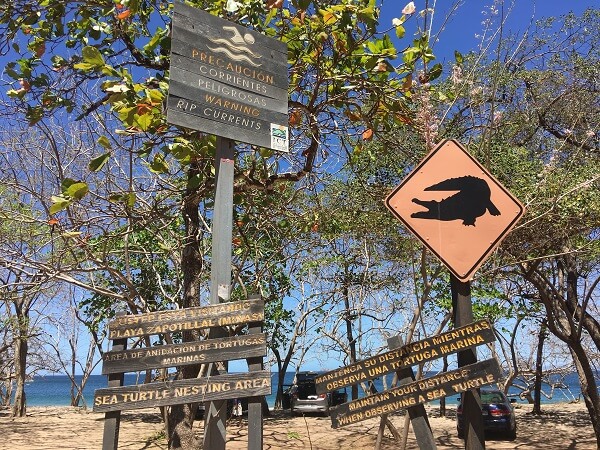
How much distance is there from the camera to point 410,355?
11.6ft

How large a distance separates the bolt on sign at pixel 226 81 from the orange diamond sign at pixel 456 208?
48.6 inches

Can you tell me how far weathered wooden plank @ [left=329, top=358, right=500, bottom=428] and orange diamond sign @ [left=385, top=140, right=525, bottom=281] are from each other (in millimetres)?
538

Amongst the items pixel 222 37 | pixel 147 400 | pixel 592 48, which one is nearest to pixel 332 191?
pixel 592 48

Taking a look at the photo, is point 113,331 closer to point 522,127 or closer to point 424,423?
point 424,423

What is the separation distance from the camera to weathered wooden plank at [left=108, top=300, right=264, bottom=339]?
386 cm

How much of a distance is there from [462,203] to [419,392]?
1173 mm

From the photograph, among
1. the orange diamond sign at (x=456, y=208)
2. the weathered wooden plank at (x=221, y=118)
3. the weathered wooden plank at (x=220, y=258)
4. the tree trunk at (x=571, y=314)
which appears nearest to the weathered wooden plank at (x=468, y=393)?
the orange diamond sign at (x=456, y=208)

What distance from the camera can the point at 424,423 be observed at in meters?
3.57

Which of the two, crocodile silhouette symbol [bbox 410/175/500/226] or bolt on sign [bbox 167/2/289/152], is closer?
crocodile silhouette symbol [bbox 410/175/500/226]

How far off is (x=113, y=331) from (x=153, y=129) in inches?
71.1

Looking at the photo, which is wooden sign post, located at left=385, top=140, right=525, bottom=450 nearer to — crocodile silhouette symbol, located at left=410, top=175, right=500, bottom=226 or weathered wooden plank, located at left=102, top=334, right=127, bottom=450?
crocodile silhouette symbol, located at left=410, top=175, right=500, bottom=226

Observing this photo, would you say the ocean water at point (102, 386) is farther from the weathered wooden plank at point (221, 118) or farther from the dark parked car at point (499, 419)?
the weathered wooden plank at point (221, 118)

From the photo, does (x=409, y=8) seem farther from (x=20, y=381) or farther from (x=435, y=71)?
(x=20, y=381)

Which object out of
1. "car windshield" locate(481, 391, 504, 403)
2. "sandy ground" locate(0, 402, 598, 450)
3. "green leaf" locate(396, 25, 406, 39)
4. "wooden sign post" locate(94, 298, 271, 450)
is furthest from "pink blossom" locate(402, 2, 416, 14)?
"car windshield" locate(481, 391, 504, 403)
